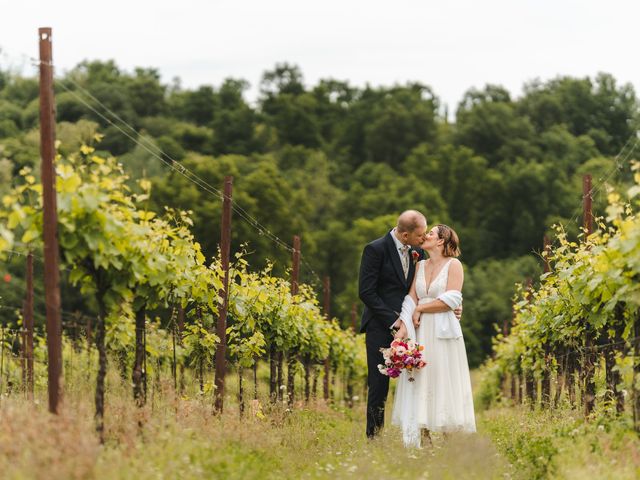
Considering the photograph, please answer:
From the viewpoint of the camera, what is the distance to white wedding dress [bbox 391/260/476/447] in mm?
11227

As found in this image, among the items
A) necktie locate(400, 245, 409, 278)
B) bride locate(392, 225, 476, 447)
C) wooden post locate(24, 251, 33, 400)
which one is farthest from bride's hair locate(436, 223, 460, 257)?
wooden post locate(24, 251, 33, 400)

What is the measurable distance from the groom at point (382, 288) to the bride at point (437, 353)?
178 mm

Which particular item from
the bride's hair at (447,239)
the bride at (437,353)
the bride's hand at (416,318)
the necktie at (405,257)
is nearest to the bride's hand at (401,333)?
the bride at (437,353)

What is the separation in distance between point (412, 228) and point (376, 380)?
163 centimetres

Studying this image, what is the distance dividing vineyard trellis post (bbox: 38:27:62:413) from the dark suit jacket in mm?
3711

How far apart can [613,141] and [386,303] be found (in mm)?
70812

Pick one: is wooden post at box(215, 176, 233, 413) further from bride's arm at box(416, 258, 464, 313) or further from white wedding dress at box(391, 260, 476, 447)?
bride's arm at box(416, 258, 464, 313)

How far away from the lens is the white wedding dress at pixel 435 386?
1123 cm

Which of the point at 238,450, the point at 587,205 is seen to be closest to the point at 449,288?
the point at 238,450

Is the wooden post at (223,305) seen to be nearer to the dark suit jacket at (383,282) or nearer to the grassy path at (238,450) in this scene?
the grassy path at (238,450)

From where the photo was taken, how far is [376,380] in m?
11.5

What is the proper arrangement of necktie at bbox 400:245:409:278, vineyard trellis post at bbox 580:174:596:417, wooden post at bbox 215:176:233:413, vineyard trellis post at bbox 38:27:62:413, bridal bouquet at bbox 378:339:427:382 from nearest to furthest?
vineyard trellis post at bbox 38:27:62:413
bridal bouquet at bbox 378:339:427:382
necktie at bbox 400:245:409:278
vineyard trellis post at bbox 580:174:596:417
wooden post at bbox 215:176:233:413

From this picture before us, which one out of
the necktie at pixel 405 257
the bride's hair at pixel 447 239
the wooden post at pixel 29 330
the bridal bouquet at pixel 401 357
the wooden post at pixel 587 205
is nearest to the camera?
the bridal bouquet at pixel 401 357

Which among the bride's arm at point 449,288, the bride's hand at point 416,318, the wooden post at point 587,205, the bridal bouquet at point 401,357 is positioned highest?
the wooden post at point 587,205
